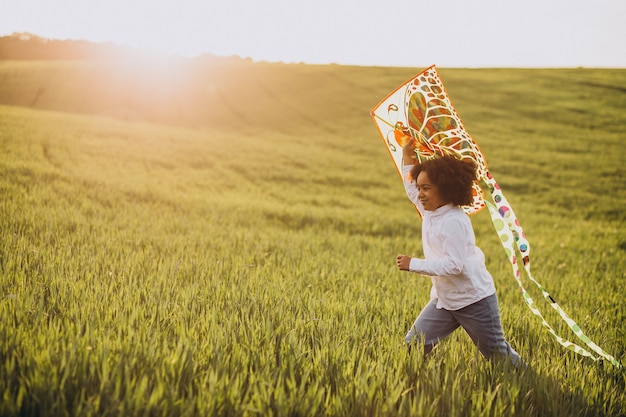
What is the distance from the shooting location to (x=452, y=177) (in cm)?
289

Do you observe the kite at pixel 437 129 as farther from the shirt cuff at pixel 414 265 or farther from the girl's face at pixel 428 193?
the shirt cuff at pixel 414 265

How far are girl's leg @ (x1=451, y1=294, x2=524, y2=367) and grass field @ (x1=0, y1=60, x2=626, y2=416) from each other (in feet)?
0.56

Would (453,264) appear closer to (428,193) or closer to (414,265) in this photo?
(414,265)

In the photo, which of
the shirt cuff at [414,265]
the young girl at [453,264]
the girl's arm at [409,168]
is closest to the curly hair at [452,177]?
the young girl at [453,264]

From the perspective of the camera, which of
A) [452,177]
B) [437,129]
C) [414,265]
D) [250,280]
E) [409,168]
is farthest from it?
[250,280]

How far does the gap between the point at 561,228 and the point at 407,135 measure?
11.1 m

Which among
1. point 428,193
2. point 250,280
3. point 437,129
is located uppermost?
point 437,129

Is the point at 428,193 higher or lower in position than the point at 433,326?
higher

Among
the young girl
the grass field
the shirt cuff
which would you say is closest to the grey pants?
the young girl

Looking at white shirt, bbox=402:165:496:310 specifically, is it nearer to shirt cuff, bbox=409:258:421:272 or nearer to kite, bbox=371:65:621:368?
shirt cuff, bbox=409:258:421:272

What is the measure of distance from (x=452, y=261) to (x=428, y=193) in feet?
1.52

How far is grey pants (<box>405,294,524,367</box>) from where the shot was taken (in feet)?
9.79

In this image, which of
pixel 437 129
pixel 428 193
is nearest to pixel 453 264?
pixel 428 193

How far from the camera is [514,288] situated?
5.96 meters
